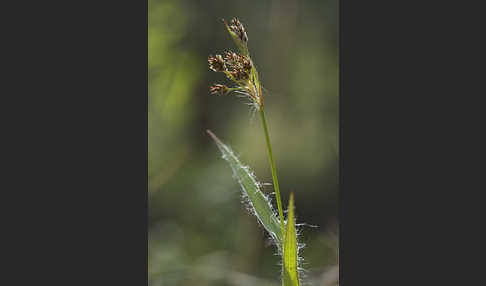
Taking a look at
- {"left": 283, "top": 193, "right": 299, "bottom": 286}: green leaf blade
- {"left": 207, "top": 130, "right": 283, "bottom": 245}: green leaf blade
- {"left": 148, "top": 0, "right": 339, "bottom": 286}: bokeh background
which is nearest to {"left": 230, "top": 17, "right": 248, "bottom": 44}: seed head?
{"left": 207, "top": 130, "right": 283, "bottom": 245}: green leaf blade

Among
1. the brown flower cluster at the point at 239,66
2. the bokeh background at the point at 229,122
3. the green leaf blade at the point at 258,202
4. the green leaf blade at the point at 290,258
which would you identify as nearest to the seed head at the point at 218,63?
the brown flower cluster at the point at 239,66

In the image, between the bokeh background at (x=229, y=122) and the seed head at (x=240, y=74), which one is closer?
the seed head at (x=240, y=74)

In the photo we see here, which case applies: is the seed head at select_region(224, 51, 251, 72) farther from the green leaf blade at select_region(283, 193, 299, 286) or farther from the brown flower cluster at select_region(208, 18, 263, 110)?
the green leaf blade at select_region(283, 193, 299, 286)

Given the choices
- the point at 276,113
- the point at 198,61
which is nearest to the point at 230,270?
the point at 276,113

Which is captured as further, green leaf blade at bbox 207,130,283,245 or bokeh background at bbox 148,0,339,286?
bokeh background at bbox 148,0,339,286

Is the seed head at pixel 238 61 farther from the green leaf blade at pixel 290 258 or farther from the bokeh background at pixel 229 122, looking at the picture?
the bokeh background at pixel 229 122

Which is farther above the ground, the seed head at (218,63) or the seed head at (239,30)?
the seed head at (239,30)

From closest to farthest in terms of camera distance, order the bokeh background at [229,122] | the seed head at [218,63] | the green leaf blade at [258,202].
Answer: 1. the seed head at [218,63]
2. the green leaf blade at [258,202]
3. the bokeh background at [229,122]

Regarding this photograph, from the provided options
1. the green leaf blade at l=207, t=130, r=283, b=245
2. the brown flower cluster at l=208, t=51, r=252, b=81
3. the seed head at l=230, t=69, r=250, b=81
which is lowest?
the green leaf blade at l=207, t=130, r=283, b=245

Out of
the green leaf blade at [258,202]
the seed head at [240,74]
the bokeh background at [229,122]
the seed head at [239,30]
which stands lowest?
the green leaf blade at [258,202]
